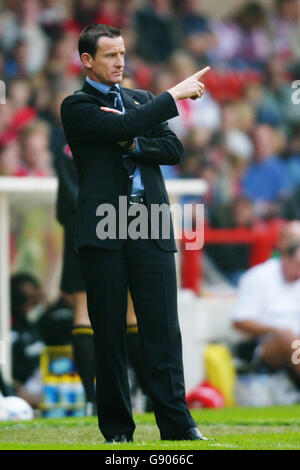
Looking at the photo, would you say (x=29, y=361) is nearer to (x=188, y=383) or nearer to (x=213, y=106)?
(x=188, y=383)

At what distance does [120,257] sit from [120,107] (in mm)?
664

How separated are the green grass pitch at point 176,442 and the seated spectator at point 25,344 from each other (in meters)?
1.82

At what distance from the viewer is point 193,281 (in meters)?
10.4

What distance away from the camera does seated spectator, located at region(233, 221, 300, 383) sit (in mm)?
Answer: 9656

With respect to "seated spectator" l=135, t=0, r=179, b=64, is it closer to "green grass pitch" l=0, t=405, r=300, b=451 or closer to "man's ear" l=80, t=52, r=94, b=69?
"green grass pitch" l=0, t=405, r=300, b=451

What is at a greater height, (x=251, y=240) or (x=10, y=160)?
(x=10, y=160)

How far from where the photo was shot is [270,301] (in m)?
9.80

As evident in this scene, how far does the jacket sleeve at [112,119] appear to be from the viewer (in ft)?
17.3

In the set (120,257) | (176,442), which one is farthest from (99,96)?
(176,442)

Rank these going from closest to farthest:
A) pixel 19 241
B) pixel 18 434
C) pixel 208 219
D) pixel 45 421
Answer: pixel 18 434 < pixel 45 421 < pixel 19 241 < pixel 208 219

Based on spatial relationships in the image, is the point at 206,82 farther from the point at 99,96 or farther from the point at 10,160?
the point at 99,96

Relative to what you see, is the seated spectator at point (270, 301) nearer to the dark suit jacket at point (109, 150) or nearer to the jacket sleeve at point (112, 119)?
the dark suit jacket at point (109, 150)
